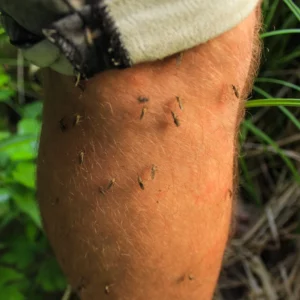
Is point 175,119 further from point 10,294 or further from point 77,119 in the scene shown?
point 10,294

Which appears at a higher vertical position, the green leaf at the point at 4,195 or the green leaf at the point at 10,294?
the green leaf at the point at 4,195

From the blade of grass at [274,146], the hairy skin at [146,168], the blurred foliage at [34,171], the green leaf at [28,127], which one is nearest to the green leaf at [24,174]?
the blurred foliage at [34,171]

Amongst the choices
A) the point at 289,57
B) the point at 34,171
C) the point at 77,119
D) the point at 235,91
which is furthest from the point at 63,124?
the point at 289,57

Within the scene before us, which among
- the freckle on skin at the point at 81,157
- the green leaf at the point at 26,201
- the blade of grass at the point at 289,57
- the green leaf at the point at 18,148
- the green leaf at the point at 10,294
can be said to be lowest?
the green leaf at the point at 10,294

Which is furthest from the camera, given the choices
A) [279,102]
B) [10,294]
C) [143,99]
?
[10,294]

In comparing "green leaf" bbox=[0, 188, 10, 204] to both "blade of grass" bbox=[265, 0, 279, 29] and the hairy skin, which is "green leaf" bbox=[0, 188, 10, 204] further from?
"blade of grass" bbox=[265, 0, 279, 29]

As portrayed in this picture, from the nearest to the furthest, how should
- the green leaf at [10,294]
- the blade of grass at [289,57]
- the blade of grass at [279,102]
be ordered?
A: 1. the blade of grass at [279,102]
2. the green leaf at [10,294]
3. the blade of grass at [289,57]

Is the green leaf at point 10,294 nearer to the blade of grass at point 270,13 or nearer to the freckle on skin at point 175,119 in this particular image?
the freckle on skin at point 175,119

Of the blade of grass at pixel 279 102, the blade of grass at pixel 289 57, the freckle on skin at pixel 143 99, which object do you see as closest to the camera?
the freckle on skin at pixel 143 99
